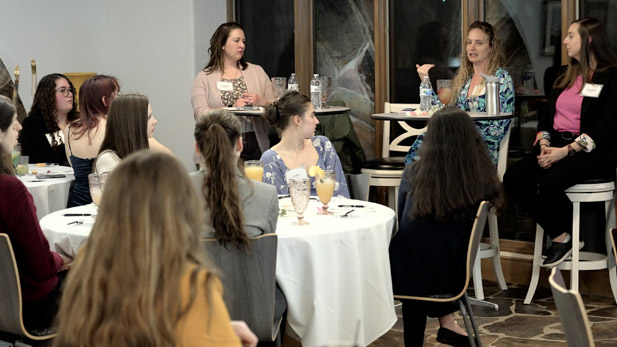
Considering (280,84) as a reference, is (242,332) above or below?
below

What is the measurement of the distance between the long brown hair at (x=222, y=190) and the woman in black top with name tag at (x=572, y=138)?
255 centimetres

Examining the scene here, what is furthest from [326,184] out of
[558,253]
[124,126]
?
[558,253]

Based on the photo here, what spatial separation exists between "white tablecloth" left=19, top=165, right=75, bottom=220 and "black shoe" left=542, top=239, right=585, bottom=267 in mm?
2918

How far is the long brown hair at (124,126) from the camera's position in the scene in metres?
4.19

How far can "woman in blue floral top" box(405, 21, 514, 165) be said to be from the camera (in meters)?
5.45

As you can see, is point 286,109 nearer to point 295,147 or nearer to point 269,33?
point 295,147

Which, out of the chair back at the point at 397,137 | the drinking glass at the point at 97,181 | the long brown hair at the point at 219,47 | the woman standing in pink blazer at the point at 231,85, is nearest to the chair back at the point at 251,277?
the drinking glass at the point at 97,181

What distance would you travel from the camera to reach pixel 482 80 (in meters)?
5.53

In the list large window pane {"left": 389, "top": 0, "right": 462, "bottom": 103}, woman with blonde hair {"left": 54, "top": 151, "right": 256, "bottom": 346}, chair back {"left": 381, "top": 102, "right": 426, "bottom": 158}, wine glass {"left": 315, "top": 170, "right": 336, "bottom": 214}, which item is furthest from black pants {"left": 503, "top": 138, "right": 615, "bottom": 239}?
woman with blonde hair {"left": 54, "top": 151, "right": 256, "bottom": 346}

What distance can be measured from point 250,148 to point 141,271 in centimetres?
449

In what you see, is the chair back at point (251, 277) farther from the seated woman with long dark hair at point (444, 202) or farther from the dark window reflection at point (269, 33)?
the dark window reflection at point (269, 33)

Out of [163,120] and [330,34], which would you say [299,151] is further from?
[163,120]

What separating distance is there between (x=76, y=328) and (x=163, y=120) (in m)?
5.90

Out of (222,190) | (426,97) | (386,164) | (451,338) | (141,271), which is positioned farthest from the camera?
(386,164)
